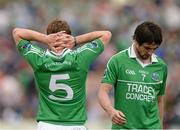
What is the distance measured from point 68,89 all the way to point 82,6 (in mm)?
11517

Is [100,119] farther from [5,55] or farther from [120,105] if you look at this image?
[120,105]

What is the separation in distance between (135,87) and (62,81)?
76 centimetres

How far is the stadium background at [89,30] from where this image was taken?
1585cm

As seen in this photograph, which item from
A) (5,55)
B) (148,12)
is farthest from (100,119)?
(148,12)

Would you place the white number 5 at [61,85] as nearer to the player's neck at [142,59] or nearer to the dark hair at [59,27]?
the dark hair at [59,27]

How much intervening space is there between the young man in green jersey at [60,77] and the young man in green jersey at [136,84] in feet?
1.01

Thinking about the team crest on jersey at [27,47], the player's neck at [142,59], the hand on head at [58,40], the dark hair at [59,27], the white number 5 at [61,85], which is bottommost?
the white number 5 at [61,85]

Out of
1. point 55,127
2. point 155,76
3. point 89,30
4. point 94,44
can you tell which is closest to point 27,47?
point 94,44

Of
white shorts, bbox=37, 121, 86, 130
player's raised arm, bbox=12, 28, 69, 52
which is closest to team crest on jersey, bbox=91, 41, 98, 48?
player's raised arm, bbox=12, 28, 69, 52

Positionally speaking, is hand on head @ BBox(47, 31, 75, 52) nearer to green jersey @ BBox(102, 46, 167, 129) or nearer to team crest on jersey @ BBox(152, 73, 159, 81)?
green jersey @ BBox(102, 46, 167, 129)

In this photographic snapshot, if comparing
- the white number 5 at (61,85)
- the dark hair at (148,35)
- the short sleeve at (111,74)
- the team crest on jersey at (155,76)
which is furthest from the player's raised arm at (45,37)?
the team crest on jersey at (155,76)

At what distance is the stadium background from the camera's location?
1585cm

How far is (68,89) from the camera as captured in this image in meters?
8.46

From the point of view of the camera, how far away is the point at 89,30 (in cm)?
1856
